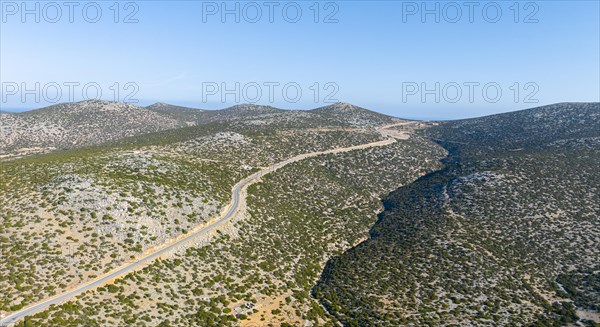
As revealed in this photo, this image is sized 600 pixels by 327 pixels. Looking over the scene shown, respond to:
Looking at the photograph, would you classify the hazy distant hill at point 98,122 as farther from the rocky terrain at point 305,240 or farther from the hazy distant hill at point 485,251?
the hazy distant hill at point 485,251

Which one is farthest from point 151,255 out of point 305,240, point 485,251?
point 485,251

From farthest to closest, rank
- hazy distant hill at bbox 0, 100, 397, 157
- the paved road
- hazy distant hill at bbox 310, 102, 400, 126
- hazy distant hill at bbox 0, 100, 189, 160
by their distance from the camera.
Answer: hazy distant hill at bbox 310, 102, 400, 126 → hazy distant hill at bbox 0, 100, 189, 160 → hazy distant hill at bbox 0, 100, 397, 157 → the paved road

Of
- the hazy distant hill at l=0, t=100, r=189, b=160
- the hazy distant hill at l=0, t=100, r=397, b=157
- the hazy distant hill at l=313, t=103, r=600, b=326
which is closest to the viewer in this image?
the hazy distant hill at l=313, t=103, r=600, b=326

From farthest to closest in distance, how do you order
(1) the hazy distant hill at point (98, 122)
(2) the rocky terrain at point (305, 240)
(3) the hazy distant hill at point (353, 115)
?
(3) the hazy distant hill at point (353, 115) → (1) the hazy distant hill at point (98, 122) → (2) the rocky terrain at point (305, 240)

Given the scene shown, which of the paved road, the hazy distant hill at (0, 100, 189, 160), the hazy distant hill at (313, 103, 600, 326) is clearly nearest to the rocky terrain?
the hazy distant hill at (313, 103, 600, 326)

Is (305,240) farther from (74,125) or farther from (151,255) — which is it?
(74,125)

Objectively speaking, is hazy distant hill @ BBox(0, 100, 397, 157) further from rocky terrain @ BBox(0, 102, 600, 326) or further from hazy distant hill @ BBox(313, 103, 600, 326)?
hazy distant hill @ BBox(313, 103, 600, 326)

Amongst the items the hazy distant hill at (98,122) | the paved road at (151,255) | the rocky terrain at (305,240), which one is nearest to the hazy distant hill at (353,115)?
the hazy distant hill at (98,122)

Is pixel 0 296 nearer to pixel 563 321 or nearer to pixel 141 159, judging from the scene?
pixel 141 159

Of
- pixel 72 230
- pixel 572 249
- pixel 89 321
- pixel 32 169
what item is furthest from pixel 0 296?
pixel 572 249
